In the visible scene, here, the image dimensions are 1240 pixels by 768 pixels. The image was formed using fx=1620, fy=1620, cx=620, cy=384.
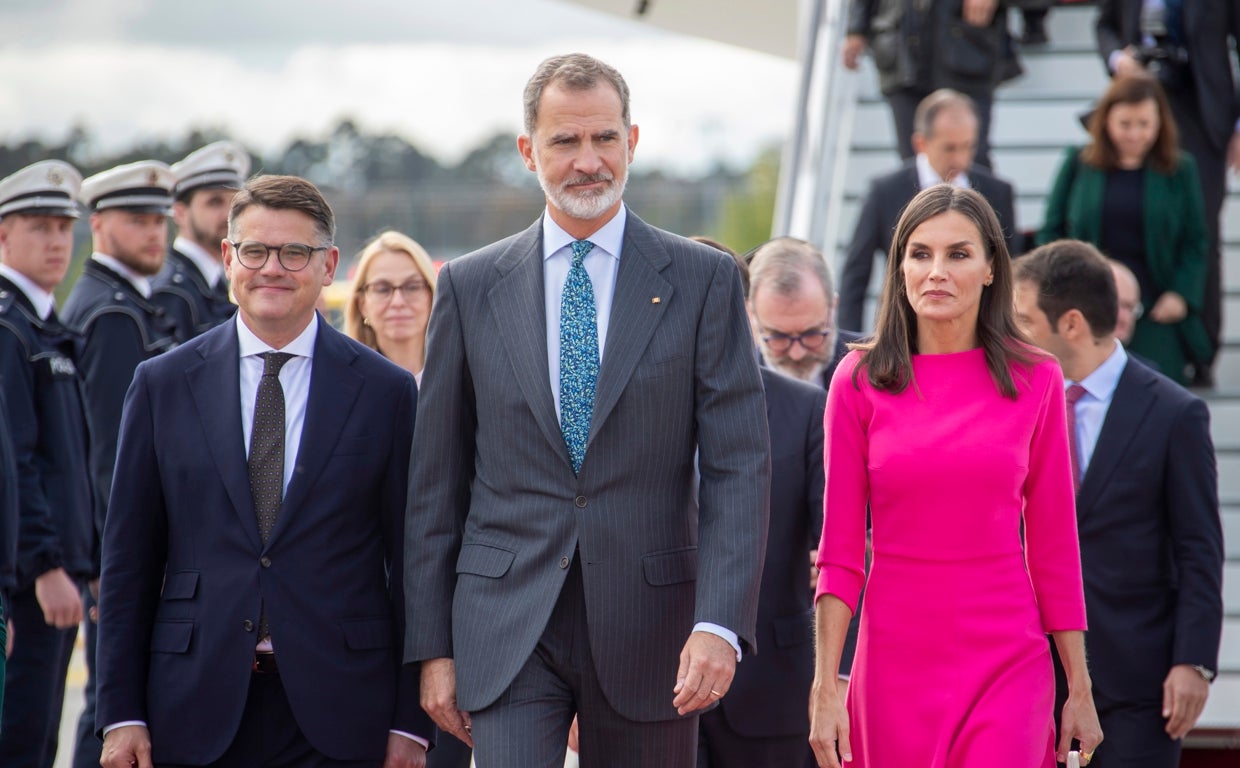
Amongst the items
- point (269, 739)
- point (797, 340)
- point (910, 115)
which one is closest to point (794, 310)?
point (797, 340)

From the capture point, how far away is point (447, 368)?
391 cm

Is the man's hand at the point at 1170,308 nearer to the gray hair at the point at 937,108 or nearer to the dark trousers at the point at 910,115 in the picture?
the gray hair at the point at 937,108

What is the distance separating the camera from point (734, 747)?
4840mm

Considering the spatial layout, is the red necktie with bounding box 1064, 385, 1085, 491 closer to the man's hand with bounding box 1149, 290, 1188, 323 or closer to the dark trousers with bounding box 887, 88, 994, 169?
the man's hand with bounding box 1149, 290, 1188, 323

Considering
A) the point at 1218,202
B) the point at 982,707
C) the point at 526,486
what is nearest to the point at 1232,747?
the point at 1218,202

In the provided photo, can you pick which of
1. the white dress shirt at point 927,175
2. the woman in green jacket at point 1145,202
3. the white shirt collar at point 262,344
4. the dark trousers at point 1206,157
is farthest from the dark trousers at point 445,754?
the dark trousers at point 1206,157

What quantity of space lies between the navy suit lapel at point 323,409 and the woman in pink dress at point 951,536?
1.21 m

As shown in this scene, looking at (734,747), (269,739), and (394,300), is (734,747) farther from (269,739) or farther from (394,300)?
(394,300)

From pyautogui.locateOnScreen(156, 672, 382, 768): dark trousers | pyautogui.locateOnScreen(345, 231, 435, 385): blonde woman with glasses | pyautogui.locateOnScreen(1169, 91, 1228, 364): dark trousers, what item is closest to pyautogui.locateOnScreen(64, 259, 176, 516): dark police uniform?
pyautogui.locateOnScreen(345, 231, 435, 385): blonde woman with glasses

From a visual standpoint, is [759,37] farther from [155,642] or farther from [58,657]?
[155,642]

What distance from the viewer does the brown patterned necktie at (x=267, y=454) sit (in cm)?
397

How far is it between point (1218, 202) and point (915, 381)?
542cm

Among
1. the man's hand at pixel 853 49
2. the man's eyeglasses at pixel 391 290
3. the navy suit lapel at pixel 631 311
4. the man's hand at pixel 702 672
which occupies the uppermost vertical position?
the man's hand at pixel 853 49

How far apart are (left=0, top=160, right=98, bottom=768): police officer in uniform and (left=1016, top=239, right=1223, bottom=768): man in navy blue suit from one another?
137 inches
